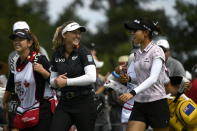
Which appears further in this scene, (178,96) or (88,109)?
(178,96)

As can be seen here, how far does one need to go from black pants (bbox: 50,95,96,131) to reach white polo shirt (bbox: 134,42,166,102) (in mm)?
726

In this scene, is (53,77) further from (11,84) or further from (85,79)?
(11,84)

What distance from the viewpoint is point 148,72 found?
9.82 meters

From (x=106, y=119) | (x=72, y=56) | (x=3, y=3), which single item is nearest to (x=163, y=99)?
(x=72, y=56)

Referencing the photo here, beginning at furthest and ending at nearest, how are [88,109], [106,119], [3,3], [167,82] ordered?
[3,3] → [106,119] → [167,82] → [88,109]

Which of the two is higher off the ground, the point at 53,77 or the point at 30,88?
the point at 53,77

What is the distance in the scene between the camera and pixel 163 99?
32.5ft

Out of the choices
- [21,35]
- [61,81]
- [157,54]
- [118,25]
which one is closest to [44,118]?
[61,81]

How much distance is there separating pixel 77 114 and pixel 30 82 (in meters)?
0.87

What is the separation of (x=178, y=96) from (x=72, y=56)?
1873 millimetres

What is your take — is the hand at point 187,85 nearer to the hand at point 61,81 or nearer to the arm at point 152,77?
the arm at point 152,77

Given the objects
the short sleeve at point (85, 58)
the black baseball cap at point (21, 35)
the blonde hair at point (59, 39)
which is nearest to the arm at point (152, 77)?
the short sleeve at point (85, 58)

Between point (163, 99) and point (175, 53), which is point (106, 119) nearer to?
point (163, 99)

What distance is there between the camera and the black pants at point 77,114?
9.57 m
